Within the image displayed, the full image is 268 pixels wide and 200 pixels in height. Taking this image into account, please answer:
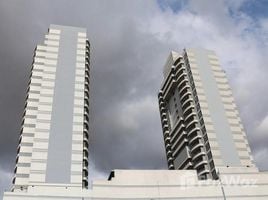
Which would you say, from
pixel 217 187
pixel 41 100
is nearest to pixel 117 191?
pixel 217 187

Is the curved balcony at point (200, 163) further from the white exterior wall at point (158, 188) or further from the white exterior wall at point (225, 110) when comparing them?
the white exterior wall at point (158, 188)

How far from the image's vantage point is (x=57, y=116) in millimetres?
91625

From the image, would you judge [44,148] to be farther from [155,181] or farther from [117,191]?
[155,181]

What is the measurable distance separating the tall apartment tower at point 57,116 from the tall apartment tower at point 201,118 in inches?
1299

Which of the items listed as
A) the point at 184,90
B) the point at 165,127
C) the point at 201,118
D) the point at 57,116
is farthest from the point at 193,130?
the point at 57,116

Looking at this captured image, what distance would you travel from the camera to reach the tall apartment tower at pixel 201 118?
9300 cm

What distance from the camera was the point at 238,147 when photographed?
9431cm

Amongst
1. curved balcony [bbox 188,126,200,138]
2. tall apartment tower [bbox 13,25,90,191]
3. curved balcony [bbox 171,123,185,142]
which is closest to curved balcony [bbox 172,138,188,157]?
curved balcony [bbox 171,123,185,142]

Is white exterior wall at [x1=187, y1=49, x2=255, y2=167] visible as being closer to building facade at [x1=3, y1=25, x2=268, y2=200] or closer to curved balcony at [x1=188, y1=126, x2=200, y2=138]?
building facade at [x1=3, y1=25, x2=268, y2=200]

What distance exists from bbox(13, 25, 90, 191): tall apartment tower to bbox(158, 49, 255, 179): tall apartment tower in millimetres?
32989

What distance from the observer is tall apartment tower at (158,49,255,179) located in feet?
305

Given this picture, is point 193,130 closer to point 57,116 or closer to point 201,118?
point 201,118

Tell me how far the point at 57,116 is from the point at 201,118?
4355 centimetres

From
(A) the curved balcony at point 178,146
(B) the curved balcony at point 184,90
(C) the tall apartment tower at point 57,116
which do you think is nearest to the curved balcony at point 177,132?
(A) the curved balcony at point 178,146
